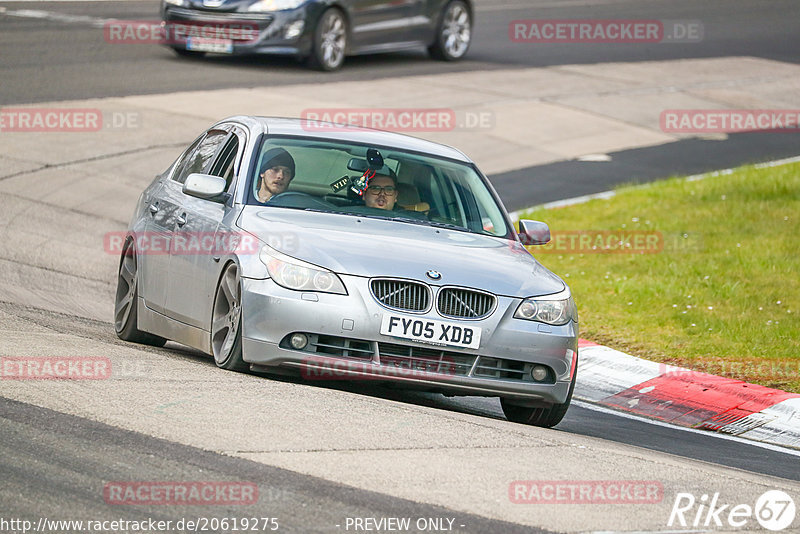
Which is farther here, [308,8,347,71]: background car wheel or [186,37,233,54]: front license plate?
[308,8,347,71]: background car wheel

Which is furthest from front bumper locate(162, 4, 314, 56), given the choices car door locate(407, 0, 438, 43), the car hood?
the car hood

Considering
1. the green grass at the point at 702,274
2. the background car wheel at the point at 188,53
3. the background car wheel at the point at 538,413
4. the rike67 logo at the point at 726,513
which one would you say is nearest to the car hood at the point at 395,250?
the background car wheel at the point at 538,413

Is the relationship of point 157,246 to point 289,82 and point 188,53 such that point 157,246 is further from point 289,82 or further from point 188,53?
point 188,53

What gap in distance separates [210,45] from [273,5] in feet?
4.17

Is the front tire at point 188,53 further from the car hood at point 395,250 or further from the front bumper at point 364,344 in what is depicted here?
the front bumper at point 364,344

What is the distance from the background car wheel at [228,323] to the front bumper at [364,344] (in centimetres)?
9

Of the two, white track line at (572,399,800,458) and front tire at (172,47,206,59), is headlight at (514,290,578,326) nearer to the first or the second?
white track line at (572,399,800,458)

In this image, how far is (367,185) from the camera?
28.3ft

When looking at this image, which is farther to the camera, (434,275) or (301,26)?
(301,26)

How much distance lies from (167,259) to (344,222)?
1327mm

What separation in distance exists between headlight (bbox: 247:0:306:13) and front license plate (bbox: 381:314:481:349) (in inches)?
584

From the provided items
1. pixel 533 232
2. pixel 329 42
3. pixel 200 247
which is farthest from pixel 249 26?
pixel 200 247

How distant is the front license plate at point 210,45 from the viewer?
71.3ft

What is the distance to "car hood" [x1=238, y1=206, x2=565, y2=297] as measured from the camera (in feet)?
24.4
